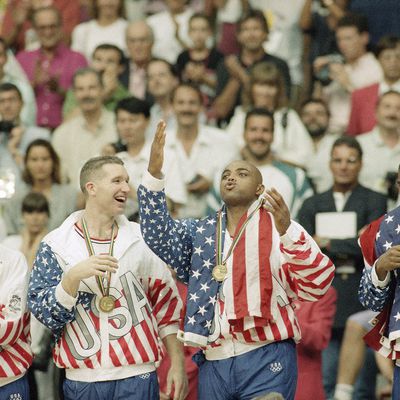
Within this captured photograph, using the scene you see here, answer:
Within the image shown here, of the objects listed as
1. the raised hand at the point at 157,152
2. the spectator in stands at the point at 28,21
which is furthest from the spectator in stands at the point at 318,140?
the raised hand at the point at 157,152

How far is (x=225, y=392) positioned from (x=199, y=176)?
380 cm

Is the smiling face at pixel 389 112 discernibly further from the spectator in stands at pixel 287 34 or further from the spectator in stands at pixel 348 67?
the spectator in stands at pixel 287 34

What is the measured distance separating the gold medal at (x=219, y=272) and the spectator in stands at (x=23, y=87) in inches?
207

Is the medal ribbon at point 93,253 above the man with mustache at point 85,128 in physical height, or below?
below

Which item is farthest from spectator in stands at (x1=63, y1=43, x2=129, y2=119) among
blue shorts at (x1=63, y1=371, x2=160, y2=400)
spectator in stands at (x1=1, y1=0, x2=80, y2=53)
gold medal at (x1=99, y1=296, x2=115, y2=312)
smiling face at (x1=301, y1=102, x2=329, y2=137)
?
blue shorts at (x1=63, y1=371, x2=160, y2=400)

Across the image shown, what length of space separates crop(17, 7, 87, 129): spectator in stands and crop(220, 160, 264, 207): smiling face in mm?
5358

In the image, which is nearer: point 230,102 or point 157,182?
point 157,182

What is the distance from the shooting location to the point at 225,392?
25.5 feet

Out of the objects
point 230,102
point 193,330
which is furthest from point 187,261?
point 230,102

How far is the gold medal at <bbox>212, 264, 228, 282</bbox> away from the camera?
776 centimetres

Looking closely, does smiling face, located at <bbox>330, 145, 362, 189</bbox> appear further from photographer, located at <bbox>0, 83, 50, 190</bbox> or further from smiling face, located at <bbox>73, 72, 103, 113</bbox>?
photographer, located at <bbox>0, 83, 50, 190</bbox>

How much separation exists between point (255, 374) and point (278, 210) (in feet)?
3.49

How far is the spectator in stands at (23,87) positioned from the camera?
12719 mm

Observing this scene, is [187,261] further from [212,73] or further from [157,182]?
[212,73]
